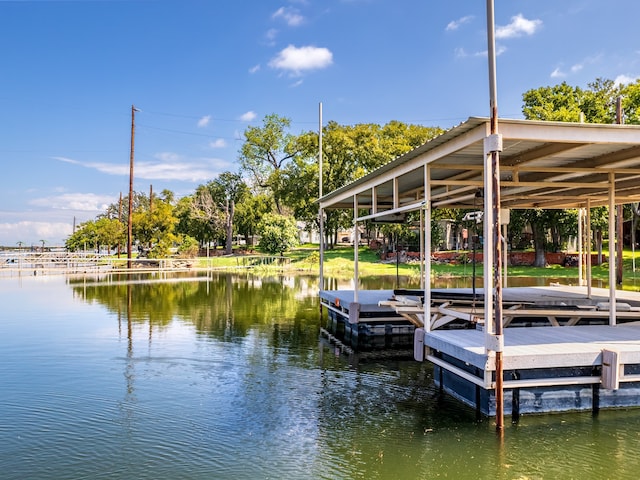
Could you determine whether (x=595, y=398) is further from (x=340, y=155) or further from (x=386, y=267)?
(x=340, y=155)

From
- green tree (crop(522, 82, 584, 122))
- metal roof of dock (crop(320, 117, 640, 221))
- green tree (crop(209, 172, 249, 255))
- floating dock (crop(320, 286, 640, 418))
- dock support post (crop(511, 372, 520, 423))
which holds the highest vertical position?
green tree (crop(522, 82, 584, 122))

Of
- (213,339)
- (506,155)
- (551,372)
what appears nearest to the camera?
(551,372)

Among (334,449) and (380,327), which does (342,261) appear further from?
(334,449)

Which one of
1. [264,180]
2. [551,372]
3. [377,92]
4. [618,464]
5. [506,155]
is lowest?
[618,464]

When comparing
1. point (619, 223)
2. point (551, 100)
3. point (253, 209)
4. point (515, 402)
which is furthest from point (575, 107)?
point (253, 209)

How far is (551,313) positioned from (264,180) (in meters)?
49.1

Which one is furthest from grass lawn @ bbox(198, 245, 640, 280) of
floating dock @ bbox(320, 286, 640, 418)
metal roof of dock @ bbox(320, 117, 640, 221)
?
floating dock @ bbox(320, 286, 640, 418)

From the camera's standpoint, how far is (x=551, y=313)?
33.2 feet

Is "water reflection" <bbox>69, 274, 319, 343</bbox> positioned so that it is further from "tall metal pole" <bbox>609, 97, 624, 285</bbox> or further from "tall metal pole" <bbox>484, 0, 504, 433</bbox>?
"tall metal pole" <bbox>609, 97, 624, 285</bbox>

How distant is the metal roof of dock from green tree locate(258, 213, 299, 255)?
2846cm

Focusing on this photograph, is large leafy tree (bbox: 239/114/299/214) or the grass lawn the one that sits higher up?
large leafy tree (bbox: 239/114/299/214)

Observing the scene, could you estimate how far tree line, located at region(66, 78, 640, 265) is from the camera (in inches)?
1319

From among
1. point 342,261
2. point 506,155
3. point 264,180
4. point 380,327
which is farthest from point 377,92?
point 506,155

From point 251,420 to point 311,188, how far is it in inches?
1590
